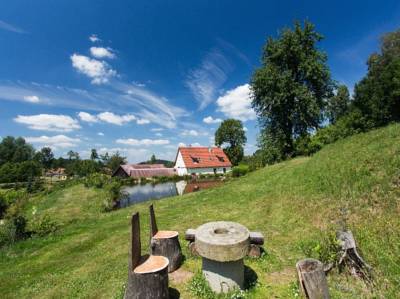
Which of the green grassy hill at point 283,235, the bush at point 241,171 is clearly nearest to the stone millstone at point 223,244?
the green grassy hill at point 283,235

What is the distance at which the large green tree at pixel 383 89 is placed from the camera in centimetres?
2355

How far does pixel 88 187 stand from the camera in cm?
2927

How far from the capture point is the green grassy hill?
4.63 metres

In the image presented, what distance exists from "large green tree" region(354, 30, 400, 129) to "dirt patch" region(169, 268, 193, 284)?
Result: 24756 millimetres

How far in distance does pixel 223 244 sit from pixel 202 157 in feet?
135

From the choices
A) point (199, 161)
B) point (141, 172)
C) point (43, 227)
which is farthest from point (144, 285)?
point (199, 161)

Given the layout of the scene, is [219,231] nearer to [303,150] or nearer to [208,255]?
[208,255]

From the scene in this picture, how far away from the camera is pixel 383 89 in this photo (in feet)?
81.3

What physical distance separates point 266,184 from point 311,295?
8857 mm

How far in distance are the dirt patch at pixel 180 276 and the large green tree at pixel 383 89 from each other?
2476 cm

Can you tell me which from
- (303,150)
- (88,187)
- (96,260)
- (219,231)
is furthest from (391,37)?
(88,187)

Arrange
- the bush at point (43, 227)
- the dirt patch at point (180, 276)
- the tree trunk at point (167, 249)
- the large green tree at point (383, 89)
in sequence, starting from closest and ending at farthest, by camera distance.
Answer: the dirt patch at point (180, 276) → the tree trunk at point (167, 249) → the bush at point (43, 227) → the large green tree at point (383, 89)

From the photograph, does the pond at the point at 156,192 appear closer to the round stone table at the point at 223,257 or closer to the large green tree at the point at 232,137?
the round stone table at the point at 223,257

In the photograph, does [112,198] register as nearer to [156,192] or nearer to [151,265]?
[156,192]
